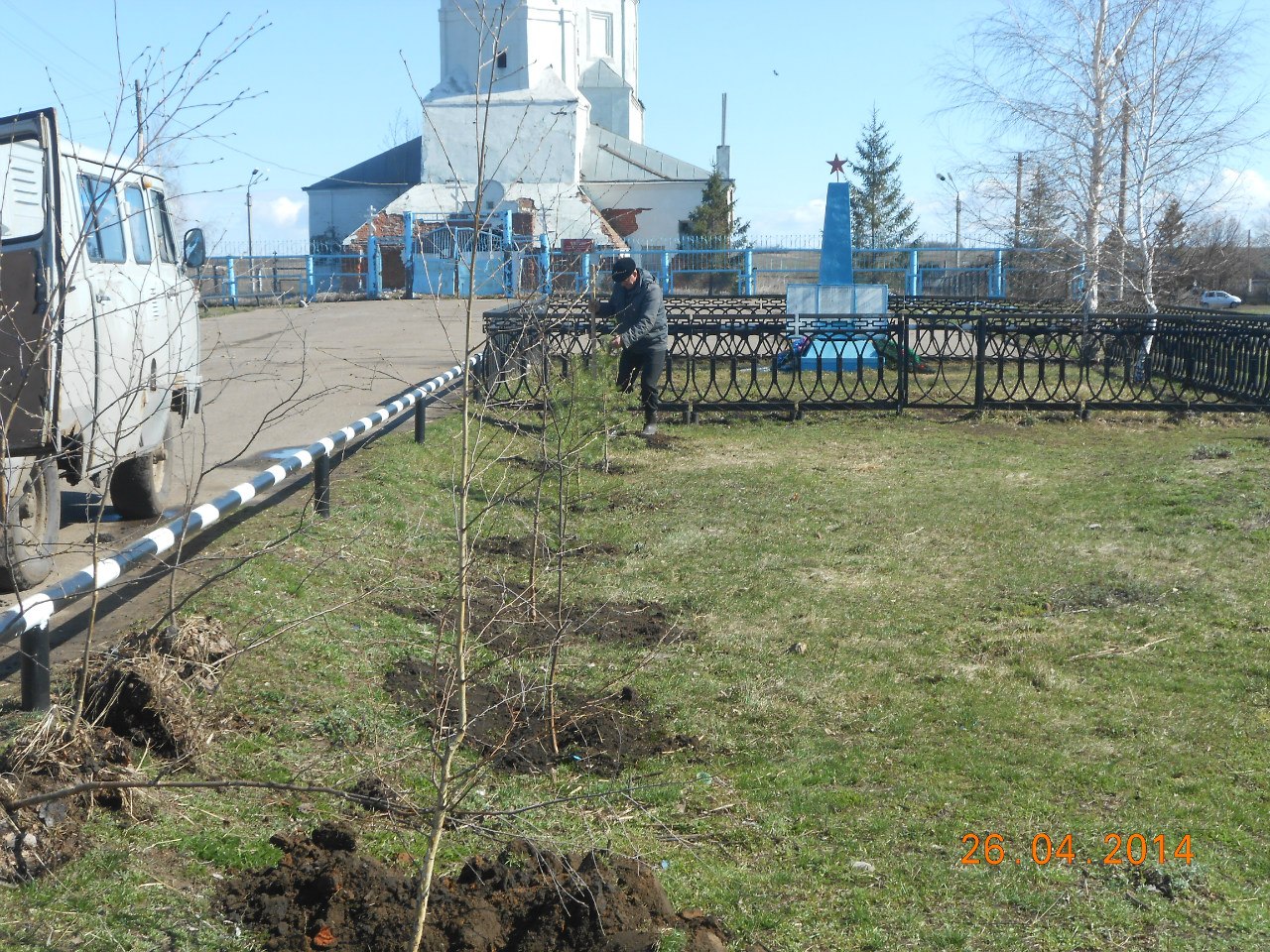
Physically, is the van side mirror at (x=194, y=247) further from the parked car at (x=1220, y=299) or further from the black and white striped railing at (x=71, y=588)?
the parked car at (x=1220, y=299)

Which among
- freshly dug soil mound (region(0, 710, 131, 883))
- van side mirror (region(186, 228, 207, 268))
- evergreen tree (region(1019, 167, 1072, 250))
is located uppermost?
evergreen tree (region(1019, 167, 1072, 250))

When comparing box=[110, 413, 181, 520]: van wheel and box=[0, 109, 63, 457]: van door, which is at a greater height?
box=[0, 109, 63, 457]: van door

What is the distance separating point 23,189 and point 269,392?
314 inches

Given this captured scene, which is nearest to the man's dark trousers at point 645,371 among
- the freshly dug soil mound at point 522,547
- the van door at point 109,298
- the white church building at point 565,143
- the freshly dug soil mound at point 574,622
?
the freshly dug soil mound at point 522,547

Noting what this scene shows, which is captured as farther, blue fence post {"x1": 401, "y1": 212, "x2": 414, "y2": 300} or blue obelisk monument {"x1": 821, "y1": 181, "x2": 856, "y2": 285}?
blue fence post {"x1": 401, "y1": 212, "x2": 414, "y2": 300}

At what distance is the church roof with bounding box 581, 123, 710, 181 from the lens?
5406 cm

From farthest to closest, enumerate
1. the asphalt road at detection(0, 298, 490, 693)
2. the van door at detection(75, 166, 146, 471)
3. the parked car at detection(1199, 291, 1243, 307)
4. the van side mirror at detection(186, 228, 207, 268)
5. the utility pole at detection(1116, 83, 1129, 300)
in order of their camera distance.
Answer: the parked car at detection(1199, 291, 1243, 307) → the utility pole at detection(1116, 83, 1129, 300) → the van side mirror at detection(186, 228, 207, 268) → the van door at detection(75, 166, 146, 471) → the asphalt road at detection(0, 298, 490, 693)

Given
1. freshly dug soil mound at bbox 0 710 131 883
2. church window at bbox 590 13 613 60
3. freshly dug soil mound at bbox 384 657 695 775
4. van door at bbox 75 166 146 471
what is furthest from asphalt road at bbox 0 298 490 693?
church window at bbox 590 13 613 60

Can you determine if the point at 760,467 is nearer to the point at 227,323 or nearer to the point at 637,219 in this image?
the point at 227,323

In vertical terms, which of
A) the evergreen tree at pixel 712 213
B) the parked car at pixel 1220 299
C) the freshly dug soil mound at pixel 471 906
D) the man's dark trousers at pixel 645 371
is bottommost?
the freshly dug soil mound at pixel 471 906

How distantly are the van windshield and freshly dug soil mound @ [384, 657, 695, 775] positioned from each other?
125 inches

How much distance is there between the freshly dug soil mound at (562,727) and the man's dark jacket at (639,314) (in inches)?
281

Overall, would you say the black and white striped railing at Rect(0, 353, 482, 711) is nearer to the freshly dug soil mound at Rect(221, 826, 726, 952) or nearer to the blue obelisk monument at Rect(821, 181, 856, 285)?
the freshly dug soil mound at Rect(221, 826, 726, 952)

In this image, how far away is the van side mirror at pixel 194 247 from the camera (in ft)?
24.7
